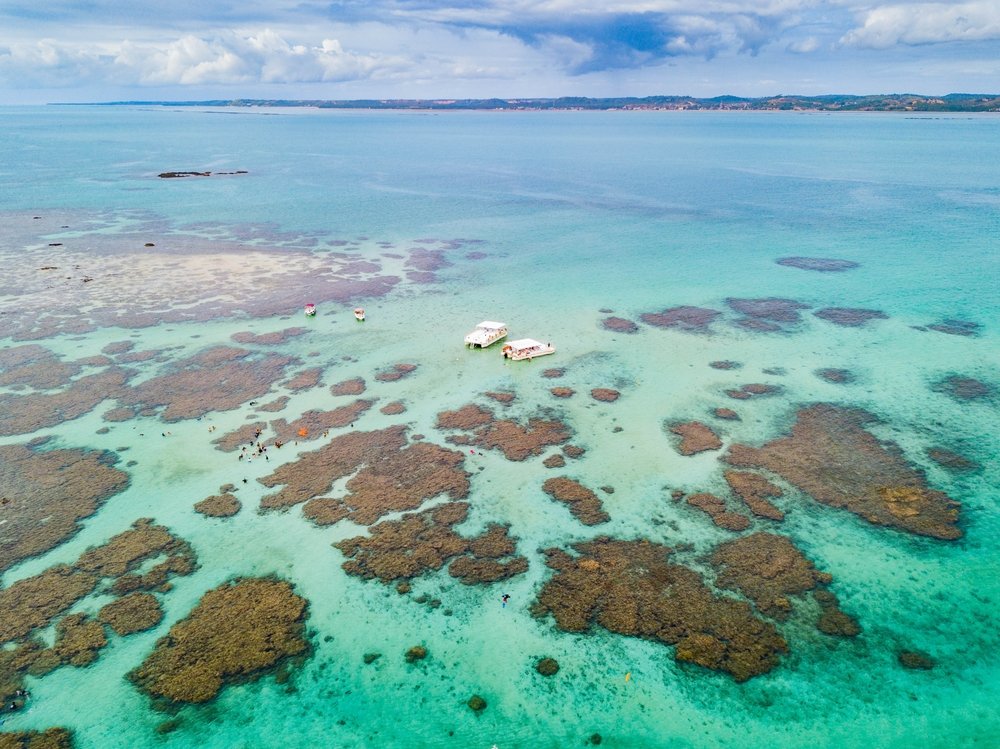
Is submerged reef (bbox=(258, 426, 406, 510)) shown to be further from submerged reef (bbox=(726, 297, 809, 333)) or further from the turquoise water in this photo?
submerged reef (bbox=(726, 297, 809, 333))

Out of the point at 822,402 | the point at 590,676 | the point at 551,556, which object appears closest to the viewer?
the point at 590,676

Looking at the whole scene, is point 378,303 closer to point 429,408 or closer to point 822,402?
point 429,408

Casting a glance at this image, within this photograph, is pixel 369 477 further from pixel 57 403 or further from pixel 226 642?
pixel 57 403

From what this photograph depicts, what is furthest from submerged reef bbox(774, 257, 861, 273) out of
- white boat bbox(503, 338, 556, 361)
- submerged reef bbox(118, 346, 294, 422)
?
submerged reef bbox(118, 346, 294, 422)

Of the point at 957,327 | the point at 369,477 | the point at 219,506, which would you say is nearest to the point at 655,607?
the point at 369,477

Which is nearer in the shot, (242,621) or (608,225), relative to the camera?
(242,621)

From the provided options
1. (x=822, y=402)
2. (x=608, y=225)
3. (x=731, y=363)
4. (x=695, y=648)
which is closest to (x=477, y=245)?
(x=608, y=225)
